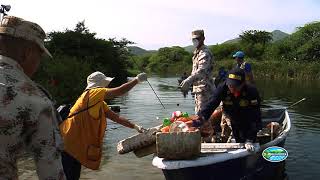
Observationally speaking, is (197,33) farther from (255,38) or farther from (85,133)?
(255,38)

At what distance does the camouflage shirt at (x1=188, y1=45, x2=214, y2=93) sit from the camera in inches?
341

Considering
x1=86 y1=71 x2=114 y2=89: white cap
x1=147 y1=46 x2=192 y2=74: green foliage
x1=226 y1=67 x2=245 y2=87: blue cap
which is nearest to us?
x1=86 y1=71 x2=114 y2=89: white cap

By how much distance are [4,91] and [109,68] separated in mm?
43147

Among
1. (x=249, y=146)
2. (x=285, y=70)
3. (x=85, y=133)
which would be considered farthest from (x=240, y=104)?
(x=285, y=70)

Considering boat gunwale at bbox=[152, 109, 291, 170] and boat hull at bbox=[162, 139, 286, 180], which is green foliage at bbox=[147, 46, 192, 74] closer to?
boat hull at bbox=[162, 139, 286, 180]

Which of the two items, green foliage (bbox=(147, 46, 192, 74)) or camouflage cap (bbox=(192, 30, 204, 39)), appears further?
green foliage (bbox=(147, 46, 192, 74))

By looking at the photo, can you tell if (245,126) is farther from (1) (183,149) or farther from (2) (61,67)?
(2) (61,67)

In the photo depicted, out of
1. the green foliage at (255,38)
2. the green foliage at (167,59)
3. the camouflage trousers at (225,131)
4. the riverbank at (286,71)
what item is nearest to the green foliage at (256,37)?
the green foliage at (255,38)

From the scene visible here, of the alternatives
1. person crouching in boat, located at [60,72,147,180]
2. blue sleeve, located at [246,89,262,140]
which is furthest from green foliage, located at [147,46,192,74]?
person crouching in boat, located at [60,72,147,180]

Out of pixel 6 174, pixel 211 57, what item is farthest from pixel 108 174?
pixel 6 174

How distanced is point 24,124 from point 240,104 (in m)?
5.79

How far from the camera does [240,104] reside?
7.75 metres

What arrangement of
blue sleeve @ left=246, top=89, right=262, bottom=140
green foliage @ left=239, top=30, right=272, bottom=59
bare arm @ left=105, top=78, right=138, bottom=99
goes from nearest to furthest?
bare arm @ left=105, top=78, right=138, bottom=99 < blue sleeve @ left=246, top=89, right=262, bottom=140 < green foliage @ left=239, top=30, right=272, bottom=59

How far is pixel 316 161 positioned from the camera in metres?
11.1
